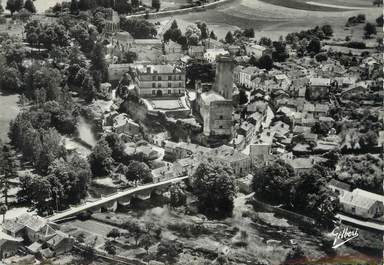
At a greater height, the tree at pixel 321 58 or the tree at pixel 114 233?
the tree at pixel 321 58

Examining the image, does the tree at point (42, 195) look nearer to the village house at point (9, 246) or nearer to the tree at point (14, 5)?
the village house at point (9, 246)

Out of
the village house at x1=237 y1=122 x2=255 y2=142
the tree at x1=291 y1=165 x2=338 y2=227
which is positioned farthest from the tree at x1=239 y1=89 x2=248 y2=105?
the tree at x1=291 y1=165 x2=338 y2=227

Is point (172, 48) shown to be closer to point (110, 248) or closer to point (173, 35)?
point (173, 35)

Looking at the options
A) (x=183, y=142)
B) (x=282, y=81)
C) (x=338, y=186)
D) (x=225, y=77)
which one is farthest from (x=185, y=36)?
(x=338, y=186)

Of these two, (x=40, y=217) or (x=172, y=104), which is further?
(x=172, y=104)

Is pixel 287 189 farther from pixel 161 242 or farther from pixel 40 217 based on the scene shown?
pixel 40 217

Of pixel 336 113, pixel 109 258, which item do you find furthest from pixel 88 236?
pixel 336 113

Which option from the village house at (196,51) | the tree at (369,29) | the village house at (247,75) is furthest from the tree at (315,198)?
the tree at (369,29)
